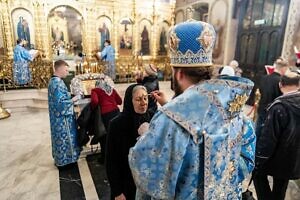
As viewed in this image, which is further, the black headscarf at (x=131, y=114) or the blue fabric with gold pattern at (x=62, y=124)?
the blue fabric with gold pattern at (x=62, y=124)

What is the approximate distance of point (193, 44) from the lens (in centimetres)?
93

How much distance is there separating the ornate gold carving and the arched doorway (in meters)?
6.18

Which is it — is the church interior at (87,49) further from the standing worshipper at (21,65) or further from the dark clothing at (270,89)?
the dark clothing at (270,89)

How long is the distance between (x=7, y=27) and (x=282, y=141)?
32.3 feet

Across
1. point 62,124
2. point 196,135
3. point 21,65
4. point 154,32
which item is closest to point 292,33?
point 62,124

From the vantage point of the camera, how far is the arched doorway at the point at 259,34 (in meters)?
6.15

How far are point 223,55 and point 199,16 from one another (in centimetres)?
311

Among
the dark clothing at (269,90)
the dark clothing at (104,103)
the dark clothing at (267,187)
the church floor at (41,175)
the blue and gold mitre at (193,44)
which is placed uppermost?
the blue and gold mitre at (193,44)

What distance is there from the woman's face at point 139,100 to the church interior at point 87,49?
4.16ft

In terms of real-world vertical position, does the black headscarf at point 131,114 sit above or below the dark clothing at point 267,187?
above

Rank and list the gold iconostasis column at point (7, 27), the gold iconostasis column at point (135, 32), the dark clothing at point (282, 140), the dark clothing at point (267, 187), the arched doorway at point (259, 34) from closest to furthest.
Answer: the dark clothing at point (282, 140)
the dark clothing at point (267, 187)
the arched doorway at point (259, 34)
the gold iconostasis column at point (7, 27)
the gold iconostasis column at point (135, 32)

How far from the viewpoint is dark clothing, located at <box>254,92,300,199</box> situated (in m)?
1.93

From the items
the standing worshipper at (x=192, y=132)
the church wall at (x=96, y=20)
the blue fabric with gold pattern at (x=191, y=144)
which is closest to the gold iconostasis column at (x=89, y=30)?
the church wall at (x=96, y=20)

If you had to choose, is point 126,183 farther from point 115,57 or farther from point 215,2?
point 115,57
